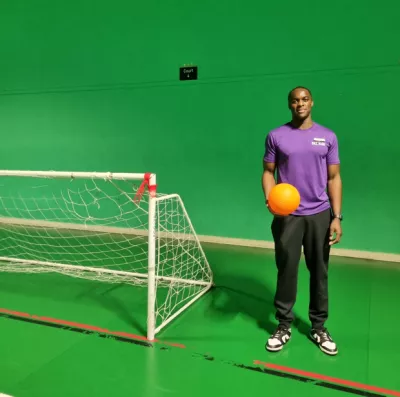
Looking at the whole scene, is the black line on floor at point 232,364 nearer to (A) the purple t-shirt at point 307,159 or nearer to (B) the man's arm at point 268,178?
Answer: (A) the purple t-shirt at point 307,159

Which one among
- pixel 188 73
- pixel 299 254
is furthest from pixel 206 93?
pixel 299 254

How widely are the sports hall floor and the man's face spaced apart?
1.53 meters

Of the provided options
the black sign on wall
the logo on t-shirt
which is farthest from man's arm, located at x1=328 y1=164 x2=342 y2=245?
the black sign on wall

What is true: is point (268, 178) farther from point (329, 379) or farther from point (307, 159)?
point (329, 379)

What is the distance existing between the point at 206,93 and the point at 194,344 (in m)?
3.42

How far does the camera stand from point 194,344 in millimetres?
2557

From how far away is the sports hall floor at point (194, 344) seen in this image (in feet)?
6.90

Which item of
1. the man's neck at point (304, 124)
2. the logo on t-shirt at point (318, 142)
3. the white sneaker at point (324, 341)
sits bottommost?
the white sneaker at point (324, 341)

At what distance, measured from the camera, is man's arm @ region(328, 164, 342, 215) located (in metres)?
2.38

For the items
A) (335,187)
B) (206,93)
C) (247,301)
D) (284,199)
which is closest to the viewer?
(284,199)

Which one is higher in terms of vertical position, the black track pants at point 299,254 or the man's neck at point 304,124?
the man's neck at point 304,124

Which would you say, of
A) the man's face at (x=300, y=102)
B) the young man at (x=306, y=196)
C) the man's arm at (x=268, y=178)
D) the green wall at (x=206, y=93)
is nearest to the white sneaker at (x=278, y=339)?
the young man at (x=306, y=196)

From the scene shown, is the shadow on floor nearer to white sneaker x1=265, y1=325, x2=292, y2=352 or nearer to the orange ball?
white sneaker x1=265, y1=325, x2=292, y2=352

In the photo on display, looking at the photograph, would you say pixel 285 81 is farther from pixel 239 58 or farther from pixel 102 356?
pixel 102 356
